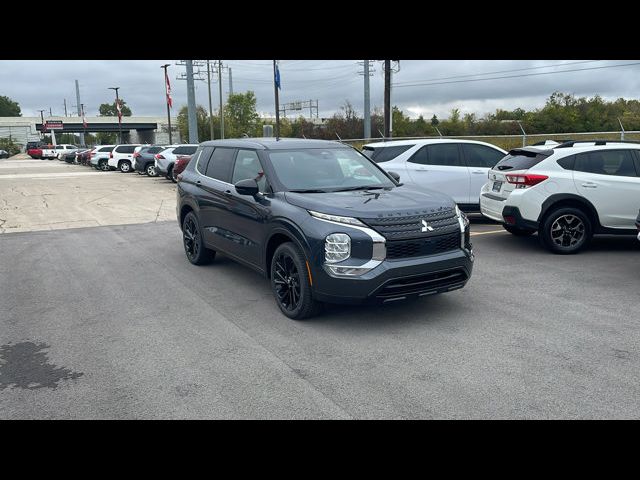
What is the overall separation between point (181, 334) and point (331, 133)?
169 ft

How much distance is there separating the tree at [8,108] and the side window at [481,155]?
17651 centimetres

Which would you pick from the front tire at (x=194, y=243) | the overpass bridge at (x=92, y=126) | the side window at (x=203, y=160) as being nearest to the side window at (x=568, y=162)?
the side window at (x=203, y=160)

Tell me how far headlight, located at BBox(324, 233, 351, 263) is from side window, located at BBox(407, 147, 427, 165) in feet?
21.3

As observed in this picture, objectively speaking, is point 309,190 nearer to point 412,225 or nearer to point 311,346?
point 412,225

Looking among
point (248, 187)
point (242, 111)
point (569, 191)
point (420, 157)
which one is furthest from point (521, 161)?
point (242, 111)

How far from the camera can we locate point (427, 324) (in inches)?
214

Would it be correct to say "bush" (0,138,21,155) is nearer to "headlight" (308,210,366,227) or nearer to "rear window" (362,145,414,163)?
"rear window" (362,145,414,163)

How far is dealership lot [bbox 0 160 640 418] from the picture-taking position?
3832 millimetres

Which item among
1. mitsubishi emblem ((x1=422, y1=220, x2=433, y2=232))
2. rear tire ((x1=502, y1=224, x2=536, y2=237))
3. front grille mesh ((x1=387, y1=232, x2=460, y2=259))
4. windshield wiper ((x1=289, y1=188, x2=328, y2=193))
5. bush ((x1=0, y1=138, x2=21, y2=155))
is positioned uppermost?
bush ((x1=0, y1=138, x2=21, y2=155))

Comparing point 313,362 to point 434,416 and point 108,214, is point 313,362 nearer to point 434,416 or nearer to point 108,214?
point 434,416

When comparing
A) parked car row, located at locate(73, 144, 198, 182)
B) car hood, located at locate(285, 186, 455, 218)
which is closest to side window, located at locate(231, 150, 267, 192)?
car hood, located at locate(285, 186, 455, 218)

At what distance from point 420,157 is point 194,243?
5288 millimetres
